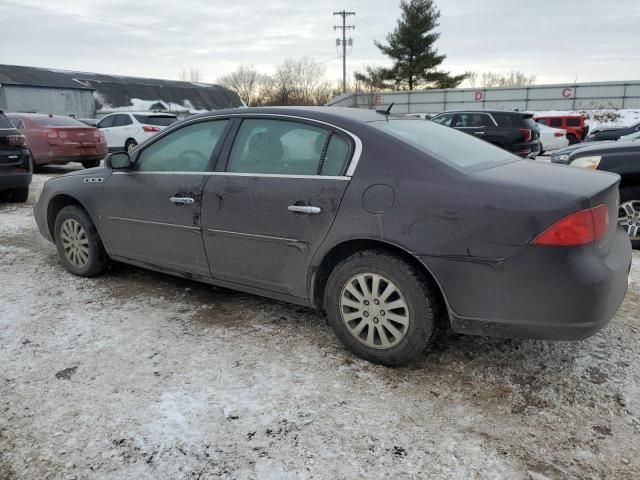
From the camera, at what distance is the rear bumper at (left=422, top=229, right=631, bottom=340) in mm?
2340

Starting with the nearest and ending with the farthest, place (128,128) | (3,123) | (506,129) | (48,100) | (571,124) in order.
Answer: (3,123), (506,129), (128,128), (571,124), (48,100)

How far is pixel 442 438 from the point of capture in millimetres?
2268

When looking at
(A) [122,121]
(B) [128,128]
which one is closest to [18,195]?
(B) [128,128]

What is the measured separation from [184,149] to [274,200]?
1022 mm

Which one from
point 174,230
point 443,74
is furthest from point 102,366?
point 443,74

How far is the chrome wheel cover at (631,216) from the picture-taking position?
5.10 m

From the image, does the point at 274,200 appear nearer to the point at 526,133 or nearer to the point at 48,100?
the point at 526,133

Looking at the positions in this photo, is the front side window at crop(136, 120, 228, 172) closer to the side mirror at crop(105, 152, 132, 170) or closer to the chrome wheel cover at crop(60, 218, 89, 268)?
the side mirror at crop(105, 152, 132, 170)

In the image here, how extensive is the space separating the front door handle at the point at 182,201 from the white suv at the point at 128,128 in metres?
13.1

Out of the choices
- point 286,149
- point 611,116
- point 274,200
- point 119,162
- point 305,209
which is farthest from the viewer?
point 611,116

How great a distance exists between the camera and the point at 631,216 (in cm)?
517

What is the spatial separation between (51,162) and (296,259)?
1029cm

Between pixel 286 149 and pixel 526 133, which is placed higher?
pixel 286 149

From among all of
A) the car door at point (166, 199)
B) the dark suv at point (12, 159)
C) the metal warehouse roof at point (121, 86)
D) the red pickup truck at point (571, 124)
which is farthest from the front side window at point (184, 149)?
the metal warehouse roof at point (121, 86)
